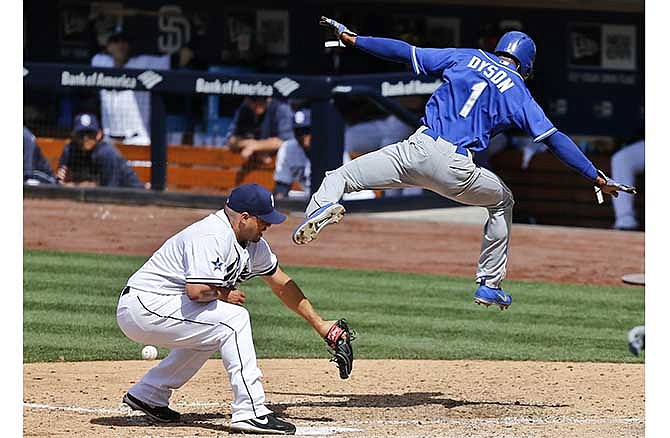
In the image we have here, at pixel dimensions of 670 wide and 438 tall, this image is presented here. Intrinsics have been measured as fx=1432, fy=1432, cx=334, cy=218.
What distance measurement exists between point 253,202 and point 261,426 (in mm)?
1121

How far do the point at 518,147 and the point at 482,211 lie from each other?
1.36 metres

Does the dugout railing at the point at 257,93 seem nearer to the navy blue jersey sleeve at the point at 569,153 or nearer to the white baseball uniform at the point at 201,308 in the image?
the navy blue jersey sleeve at the point at 569,153

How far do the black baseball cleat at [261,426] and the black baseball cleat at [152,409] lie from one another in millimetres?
519

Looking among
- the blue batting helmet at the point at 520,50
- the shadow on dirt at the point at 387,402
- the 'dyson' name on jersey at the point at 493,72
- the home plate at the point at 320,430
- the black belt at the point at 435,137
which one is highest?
the blue batting helmet at the point at 520,50

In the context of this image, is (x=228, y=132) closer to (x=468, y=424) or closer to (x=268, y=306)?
(x=268, y=306)

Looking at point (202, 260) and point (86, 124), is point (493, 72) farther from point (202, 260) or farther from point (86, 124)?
point (86, 124)

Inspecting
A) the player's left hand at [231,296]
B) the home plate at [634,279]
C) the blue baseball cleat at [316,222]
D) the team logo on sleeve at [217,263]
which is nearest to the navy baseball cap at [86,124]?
the home plate at [634,279]

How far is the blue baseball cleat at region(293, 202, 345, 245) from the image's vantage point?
7.58 metres

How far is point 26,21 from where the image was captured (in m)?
19.5

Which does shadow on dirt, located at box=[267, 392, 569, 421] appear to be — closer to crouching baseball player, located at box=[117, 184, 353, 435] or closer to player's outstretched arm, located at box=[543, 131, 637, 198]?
crouching baseball player, located at box=[117, 184, 353, 435]

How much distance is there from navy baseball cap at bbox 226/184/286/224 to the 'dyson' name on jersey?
5.14 ft

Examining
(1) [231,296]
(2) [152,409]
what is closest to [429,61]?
(1) [231,296]

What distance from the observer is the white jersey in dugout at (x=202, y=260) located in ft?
23.1

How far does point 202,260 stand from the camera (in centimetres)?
701
